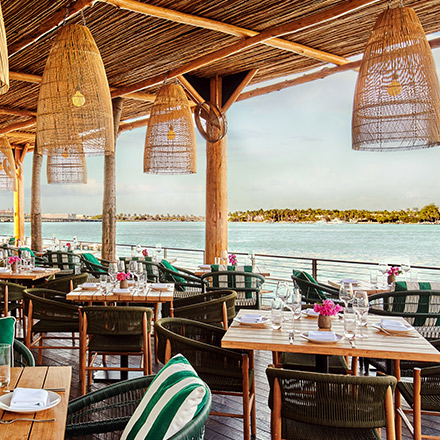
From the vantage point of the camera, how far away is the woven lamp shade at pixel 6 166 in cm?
1081

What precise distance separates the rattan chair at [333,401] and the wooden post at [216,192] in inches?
245


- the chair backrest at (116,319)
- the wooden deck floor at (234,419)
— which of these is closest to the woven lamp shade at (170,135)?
the wooden deck floor at (234,419)

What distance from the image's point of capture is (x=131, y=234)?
53.0 meters

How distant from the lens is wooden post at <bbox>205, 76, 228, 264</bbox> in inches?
329

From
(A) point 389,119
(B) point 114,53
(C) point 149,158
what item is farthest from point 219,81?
(A) point 389,119

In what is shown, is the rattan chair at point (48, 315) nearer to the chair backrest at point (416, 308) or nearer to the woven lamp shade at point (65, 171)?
the chair backrest at point (416, 308)

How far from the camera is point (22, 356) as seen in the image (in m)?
2.69

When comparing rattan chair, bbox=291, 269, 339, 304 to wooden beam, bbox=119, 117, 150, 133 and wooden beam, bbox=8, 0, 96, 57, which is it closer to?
wooden beam, bbox=8, 0, 96, 57

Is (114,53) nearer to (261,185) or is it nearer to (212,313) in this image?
(212,313)

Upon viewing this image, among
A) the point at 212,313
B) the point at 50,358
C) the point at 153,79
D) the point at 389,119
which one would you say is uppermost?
the point at 153,79

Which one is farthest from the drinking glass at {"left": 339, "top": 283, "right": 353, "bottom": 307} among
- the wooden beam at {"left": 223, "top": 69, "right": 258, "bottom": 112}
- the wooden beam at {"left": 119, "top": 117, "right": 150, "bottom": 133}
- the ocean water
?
the ocean water

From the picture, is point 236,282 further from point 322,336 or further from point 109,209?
point 109,209

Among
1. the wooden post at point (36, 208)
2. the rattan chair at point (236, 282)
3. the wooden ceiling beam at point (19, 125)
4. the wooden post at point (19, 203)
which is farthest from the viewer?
the wooden post at point (19, 203)

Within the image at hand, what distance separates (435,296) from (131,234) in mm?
50199
